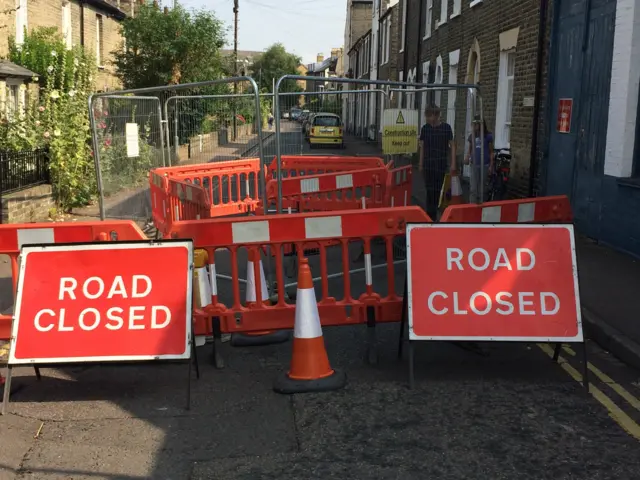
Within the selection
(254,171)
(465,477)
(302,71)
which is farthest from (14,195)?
(302,71)

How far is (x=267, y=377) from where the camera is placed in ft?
18.5

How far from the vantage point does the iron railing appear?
12.2 metres

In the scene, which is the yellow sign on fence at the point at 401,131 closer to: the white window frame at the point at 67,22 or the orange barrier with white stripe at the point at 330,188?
the orange barrier with white stripe at the point at 330,188

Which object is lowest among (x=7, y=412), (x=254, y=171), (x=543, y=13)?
(x=7, y=412)

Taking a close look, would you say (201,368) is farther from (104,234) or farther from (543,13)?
(543,13)

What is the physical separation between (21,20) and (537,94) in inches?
667

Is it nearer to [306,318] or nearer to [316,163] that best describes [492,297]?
[306,318]

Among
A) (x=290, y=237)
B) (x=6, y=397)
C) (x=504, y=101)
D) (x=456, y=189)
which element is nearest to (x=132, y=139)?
(x=456, y=189)

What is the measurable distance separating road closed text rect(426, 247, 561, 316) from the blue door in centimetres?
560

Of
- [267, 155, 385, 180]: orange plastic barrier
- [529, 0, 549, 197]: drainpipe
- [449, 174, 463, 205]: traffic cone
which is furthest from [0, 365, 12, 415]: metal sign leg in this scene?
[529, 0, 549, 197]: drainpipe

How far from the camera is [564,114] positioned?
1200 cm

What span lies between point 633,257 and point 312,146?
24.2 ft

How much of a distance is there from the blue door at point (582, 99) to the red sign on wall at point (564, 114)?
8cm

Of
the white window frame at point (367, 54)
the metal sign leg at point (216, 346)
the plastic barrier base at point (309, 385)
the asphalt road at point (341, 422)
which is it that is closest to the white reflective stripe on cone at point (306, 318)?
the plastic barrier base at point (309, 385)
